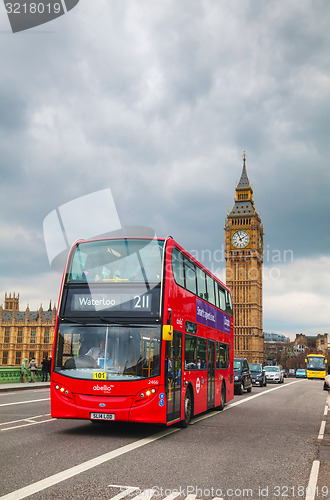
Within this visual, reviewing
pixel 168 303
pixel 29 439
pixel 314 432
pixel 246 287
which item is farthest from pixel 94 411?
pixel 246 287

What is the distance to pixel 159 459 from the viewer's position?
25.3 feet

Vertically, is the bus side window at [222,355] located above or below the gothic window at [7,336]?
below

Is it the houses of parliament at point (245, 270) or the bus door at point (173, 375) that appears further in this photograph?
the houses of parliament at point (245, 270)

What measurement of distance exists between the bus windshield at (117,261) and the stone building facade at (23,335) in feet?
409

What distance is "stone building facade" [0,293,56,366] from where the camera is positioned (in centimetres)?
13238

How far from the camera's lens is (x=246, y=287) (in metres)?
120

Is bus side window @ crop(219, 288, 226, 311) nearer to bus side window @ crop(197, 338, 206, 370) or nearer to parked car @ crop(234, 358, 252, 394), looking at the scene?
bus side window @ crop(197, 338, 206, 370)

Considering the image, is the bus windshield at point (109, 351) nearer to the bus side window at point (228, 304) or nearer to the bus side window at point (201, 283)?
the bus side window at point (201, 283)

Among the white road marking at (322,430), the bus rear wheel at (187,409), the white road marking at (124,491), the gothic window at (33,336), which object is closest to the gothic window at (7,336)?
the gothic window at (33,336)

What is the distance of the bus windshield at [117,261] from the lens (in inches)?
407

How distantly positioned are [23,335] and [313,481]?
134174 millimetres

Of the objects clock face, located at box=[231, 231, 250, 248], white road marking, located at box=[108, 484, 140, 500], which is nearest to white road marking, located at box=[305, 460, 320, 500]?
white road marking, located at box=[108, 484, 140, 500]

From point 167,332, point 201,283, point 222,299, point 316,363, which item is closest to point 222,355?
point 222,299

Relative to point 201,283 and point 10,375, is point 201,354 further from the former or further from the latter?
point 10,375
